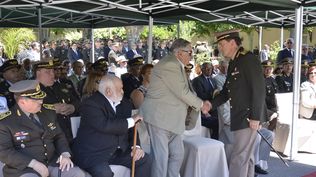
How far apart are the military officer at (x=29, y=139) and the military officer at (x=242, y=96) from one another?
5.54 ft

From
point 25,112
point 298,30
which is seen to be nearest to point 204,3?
point 298,30

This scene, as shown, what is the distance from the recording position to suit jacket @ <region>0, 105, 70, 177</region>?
354cm

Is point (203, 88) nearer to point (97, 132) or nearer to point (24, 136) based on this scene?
point (97, 132)

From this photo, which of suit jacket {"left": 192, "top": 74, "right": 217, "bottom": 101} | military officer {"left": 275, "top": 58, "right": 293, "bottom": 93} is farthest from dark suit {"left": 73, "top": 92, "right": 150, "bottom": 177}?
military officer {"left": 275, "top": 58, "right": 293, "bottom": 93}

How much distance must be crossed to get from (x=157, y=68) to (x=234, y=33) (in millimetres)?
876

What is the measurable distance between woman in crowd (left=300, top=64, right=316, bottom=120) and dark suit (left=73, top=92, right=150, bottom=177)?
3.87m

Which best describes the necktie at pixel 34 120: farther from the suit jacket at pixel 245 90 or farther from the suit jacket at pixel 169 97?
the suit jacket at pixel 245 90

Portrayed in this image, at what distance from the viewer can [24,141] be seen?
12.0ft

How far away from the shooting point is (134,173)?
438 cm

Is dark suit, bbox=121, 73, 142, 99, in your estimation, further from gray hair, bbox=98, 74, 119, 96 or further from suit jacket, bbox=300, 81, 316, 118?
suit jacket, bbox=300, 81, 316, 118

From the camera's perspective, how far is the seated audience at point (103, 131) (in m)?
4.04

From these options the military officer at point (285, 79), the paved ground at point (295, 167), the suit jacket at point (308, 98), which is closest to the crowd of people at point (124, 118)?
the paved ground at point (295, 167)

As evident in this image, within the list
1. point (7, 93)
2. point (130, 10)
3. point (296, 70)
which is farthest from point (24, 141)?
point (130, 10)

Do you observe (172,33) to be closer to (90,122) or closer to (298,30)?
(298,30)
